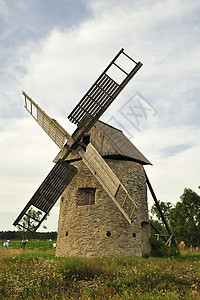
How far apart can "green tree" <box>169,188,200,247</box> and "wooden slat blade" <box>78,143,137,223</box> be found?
441 inches

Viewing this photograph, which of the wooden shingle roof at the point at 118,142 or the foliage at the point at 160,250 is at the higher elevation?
the wooden shingle roof at the point at 118,142

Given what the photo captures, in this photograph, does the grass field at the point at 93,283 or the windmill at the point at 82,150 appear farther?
the windmill at the point at 82,150

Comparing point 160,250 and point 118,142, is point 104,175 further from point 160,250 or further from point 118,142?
point 160,250

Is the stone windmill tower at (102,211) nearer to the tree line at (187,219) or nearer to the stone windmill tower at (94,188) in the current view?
the stone windmill tower at (94,188)

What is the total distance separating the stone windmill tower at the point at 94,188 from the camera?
11.6 meters

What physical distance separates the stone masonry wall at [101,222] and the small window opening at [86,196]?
0.20 meters

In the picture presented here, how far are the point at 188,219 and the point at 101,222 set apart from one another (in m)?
12.8

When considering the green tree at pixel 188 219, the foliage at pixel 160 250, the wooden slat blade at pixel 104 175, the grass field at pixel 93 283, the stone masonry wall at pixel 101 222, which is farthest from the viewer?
the green tree at pixel 188 219

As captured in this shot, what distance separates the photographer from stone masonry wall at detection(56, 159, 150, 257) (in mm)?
11516

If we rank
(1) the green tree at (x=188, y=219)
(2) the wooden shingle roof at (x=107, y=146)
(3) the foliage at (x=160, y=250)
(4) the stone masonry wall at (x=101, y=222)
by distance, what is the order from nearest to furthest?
(4) the stone masonry wall at (x=101, y=222) → (2) the wooden shingle roof at (x=107, y=146) → (3) the foliage at (x=160, y=250) → (1) the green tree at (x=188, y=219)

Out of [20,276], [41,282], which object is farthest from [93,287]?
[20,276]

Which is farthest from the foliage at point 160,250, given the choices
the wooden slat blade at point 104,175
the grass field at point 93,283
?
the grass field at point 93,283

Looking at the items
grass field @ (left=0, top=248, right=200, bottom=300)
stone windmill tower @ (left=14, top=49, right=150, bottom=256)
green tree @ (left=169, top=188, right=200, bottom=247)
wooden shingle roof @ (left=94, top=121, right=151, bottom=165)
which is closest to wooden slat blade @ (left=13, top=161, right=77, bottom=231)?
stone windmill tower @ (left=14, top=49, right=150, bottom=256)

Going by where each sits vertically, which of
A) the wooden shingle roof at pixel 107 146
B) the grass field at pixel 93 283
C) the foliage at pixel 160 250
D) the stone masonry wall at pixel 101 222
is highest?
the wooden shingle roof at pixel 107 146
